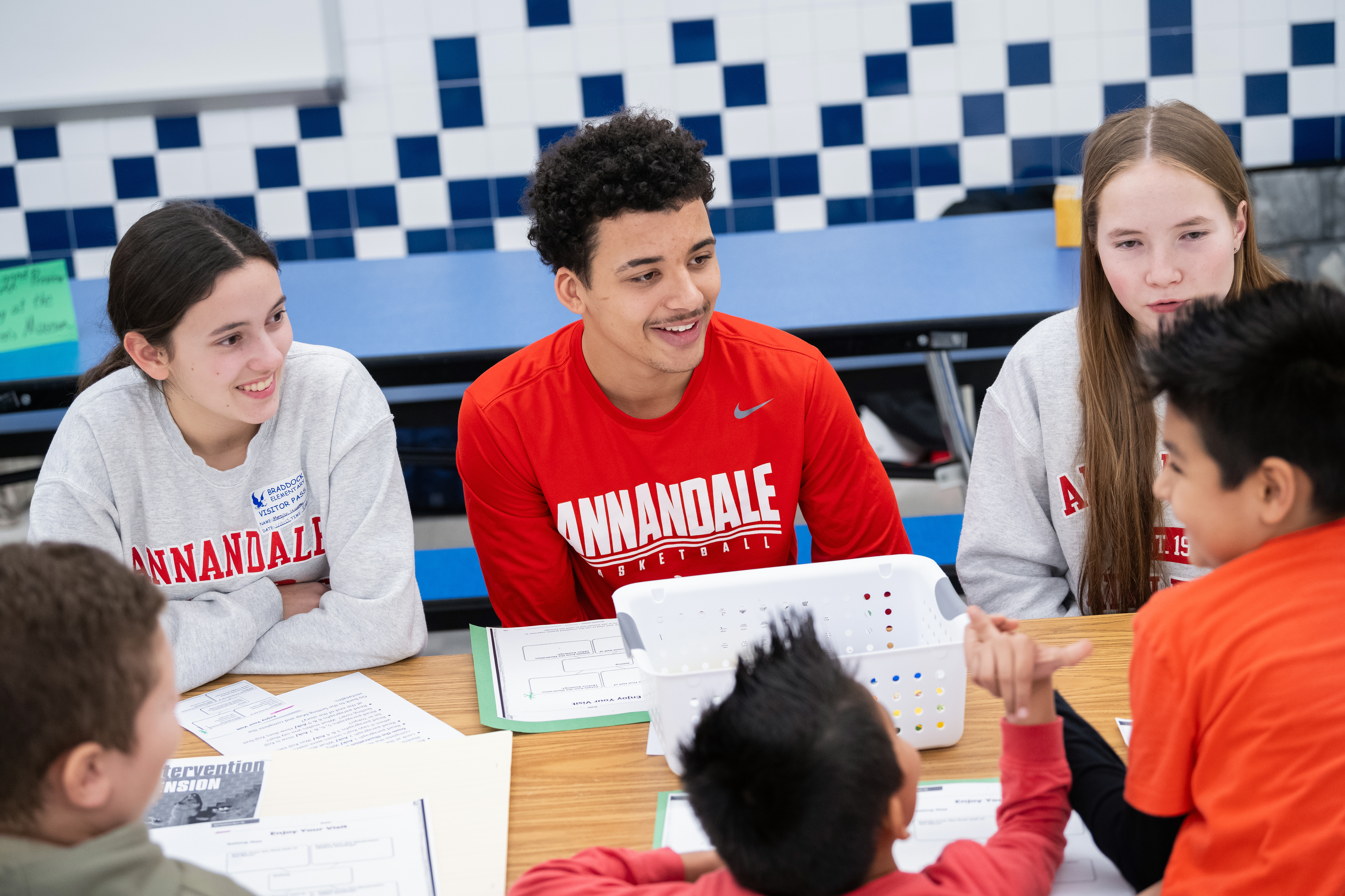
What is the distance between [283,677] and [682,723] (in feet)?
1.73

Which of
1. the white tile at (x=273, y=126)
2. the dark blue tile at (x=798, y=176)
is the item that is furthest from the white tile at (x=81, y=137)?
the dark blue tile at (x=798, y=176)

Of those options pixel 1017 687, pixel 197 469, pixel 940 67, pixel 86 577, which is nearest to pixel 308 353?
pixel 197 469

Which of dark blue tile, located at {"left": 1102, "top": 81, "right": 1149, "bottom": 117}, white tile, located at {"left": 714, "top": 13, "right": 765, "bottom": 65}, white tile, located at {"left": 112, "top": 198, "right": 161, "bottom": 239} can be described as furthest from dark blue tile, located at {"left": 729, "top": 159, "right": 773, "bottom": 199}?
white tile, located at {"left": 112, "top": 198, "right": 161, "bottom": 239}

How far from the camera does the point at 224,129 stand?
11.5 ft

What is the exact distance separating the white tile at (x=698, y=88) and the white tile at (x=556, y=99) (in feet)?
1.01

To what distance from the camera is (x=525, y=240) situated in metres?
3.64

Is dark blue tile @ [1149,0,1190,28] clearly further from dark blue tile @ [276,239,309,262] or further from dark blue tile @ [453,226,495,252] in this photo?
dark blue tile @ [276,239,309,262]

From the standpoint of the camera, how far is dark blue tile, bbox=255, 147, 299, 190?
3533mm

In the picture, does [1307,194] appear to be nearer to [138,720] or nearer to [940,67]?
[940,67]

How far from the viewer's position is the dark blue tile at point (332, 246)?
3607 millimetres

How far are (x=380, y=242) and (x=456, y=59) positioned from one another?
619 millimetres

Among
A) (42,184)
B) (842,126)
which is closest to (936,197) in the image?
(842,126)

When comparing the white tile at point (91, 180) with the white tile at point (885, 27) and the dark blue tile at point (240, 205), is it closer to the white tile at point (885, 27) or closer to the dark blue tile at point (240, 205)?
the dark blue tile at point (240, 205)

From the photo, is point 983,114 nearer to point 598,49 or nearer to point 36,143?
point 598,49
